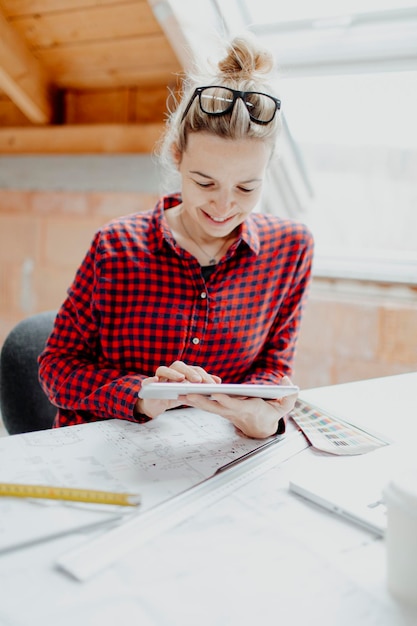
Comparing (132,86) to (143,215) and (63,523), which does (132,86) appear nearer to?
(143,215)

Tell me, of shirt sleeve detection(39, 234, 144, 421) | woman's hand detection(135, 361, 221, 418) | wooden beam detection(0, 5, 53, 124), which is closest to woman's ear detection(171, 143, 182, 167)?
shirt sleeve detection(39, 234, 144, 421)

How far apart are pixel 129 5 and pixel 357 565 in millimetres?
1896

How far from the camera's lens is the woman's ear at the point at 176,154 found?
1.32 meters

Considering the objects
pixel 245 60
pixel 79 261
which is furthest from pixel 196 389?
pixel 79 261

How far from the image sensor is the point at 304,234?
1.47m

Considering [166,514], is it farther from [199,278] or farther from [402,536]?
[199,278]

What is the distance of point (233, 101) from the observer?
1.18 meters

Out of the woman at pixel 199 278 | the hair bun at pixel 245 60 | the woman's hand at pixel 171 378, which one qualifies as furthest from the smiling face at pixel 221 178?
the woman's hand at pixel 171 378

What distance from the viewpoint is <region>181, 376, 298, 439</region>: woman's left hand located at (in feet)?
3.33

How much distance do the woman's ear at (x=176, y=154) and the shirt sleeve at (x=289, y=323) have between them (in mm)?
352

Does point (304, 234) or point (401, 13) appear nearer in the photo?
point (304, 234)

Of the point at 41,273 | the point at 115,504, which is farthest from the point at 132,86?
the point at 115,504

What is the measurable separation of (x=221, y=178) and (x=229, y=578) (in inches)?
31.4

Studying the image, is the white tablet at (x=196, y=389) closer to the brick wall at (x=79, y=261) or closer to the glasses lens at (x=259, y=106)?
the glasses lens at (x=259, y=106)
